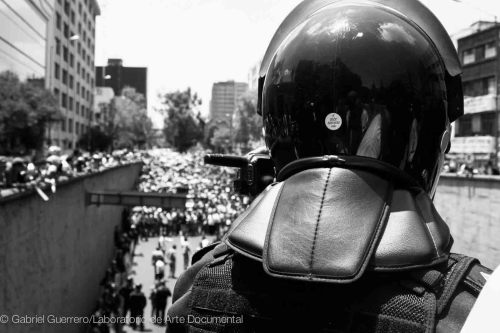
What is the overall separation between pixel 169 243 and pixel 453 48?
30.7 m

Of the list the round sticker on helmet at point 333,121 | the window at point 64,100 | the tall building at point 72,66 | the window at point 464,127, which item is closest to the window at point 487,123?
the window at point 464,127

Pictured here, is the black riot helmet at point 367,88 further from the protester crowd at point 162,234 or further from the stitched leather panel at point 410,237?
the protester crowd at point 162,234

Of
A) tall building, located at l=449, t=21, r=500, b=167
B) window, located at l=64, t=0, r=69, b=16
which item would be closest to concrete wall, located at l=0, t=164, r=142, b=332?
tall building, located at l=449, t=21, r=500, b=167

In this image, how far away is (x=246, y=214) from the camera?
64.2 inches

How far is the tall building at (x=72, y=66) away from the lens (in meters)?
58.0

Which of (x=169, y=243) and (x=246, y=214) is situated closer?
(x=246, y=214)

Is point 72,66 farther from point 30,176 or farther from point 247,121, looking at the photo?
point 30,176

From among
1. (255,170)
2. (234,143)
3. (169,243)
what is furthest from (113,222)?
(234,143)

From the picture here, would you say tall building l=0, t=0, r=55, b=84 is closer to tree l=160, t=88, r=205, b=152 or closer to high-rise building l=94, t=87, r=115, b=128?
high-rise building l=94, t=87, r=115, b=128

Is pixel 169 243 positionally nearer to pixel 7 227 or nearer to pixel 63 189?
pixel 63 189

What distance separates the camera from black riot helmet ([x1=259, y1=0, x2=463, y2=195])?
1662mm

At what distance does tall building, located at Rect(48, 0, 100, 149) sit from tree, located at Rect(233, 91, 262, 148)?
22881 mm

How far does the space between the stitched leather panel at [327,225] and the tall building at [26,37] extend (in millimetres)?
34995

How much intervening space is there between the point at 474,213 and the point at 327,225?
77.9ft
